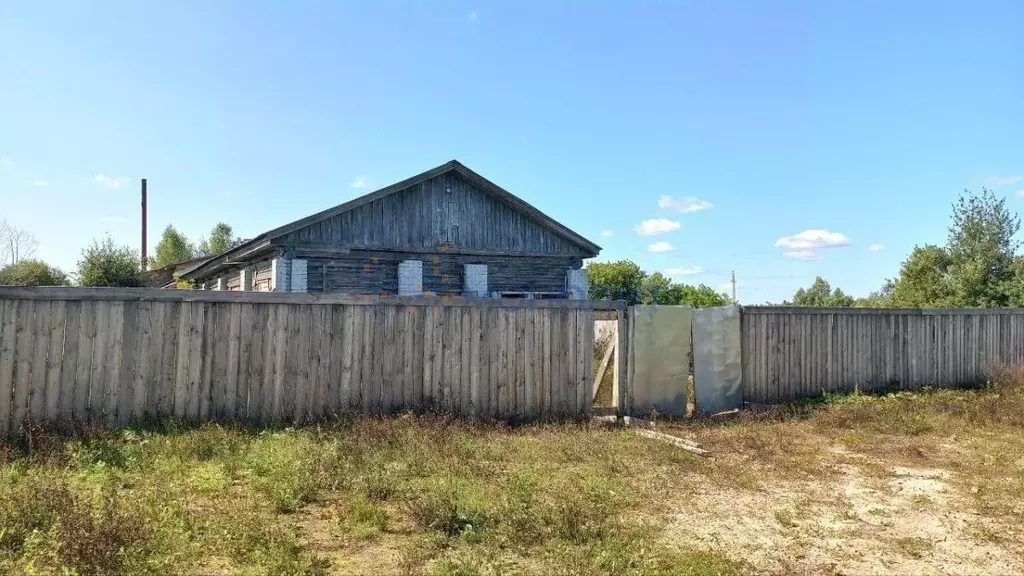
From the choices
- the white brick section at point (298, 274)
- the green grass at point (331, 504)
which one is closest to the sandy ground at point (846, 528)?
the green grass at point (331, 504)

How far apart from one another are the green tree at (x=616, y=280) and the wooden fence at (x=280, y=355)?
935 inches

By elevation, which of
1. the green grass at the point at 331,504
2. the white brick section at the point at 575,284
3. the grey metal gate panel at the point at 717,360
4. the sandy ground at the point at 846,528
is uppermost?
the white brick section at the point at 575,284

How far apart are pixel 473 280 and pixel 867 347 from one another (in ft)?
29.8

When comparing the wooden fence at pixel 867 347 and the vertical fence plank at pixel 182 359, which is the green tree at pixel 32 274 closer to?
the vertical fence plank at pixel 182 359

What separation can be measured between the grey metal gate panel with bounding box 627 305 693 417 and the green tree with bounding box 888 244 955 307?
798 inches

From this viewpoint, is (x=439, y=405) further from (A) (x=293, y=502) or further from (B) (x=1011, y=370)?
(B) (x=1011, y=370)

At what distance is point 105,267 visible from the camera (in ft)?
94.4

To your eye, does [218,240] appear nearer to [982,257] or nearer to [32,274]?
[32,274]

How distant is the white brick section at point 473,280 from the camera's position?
666 inches

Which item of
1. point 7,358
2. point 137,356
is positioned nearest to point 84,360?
point 137,356

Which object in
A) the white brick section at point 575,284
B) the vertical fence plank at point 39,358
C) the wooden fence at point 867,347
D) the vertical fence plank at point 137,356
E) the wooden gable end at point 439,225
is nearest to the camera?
the vertical fence plank at point 39,358

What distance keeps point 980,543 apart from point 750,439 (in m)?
3.68

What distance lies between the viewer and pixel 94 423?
7.17 meters

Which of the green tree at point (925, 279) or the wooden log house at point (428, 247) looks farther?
the green tree at point (925, 279)
